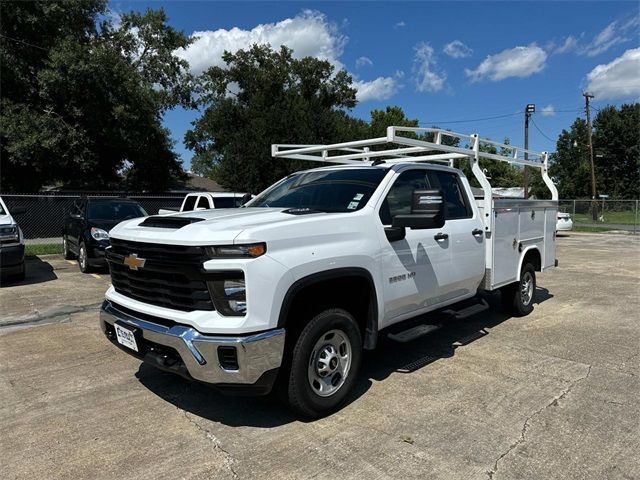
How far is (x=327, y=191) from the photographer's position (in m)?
4.62

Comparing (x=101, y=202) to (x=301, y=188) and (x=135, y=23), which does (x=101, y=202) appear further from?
(x=135, y=23)

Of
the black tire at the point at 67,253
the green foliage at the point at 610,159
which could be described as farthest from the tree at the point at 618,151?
the black tire at the point at 67,253

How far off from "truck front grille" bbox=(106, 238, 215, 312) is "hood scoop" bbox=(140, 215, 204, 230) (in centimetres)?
21

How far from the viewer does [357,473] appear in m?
3.01

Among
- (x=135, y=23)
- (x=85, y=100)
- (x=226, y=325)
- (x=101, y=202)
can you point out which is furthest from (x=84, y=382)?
(x=135, y=23)

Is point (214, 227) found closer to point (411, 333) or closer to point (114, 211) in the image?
point (411, 333)

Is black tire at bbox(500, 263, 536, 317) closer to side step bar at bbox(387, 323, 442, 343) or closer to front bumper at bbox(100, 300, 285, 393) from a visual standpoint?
side step bar at bbox(387, 323, 442, 343)

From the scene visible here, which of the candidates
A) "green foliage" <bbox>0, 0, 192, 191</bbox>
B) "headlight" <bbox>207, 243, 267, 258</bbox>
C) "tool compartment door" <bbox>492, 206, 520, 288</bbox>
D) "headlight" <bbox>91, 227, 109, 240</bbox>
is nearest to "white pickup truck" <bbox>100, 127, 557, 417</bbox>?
"headlight" <bbox>207, 243, 267, 258</bbox>

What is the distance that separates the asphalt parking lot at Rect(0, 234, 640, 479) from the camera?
10.2 ft

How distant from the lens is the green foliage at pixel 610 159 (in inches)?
2053

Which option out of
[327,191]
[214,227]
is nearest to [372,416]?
[214,227]

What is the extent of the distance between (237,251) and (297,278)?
0.46m

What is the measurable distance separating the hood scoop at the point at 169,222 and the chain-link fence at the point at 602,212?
31003 millimetres

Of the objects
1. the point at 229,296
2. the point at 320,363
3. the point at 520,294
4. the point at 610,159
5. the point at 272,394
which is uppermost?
the point at 610,159
